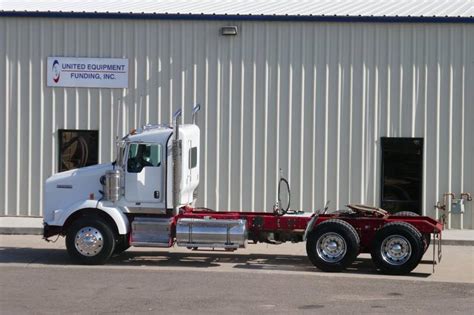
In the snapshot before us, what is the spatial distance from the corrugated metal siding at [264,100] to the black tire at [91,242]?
637cm

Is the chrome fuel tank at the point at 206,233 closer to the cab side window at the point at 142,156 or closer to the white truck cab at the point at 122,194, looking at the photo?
the white truck cab at the point at 122,194

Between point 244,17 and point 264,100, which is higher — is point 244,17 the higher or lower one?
the higher one

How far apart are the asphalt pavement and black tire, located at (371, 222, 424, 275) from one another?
9.2 inches

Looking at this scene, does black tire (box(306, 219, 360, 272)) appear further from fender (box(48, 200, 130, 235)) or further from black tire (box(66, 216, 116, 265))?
black tire (box(66, 216, 116, 265))

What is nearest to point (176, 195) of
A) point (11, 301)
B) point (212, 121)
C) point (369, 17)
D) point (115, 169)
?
point (115, 169)

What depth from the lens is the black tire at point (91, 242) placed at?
16.5 m

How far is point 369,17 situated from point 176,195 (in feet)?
25.8

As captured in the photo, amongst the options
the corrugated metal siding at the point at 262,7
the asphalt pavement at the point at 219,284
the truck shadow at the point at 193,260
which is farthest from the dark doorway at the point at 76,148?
the truck shadow at the point at 193,260

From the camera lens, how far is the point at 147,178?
55.3 feet

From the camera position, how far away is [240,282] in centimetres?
1479

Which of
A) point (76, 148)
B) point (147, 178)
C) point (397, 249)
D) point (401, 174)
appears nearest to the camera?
point (397, 249)

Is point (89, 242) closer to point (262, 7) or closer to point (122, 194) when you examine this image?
point (122, 194)

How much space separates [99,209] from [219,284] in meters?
3.24

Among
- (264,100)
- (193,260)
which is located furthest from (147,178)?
(264,100)
